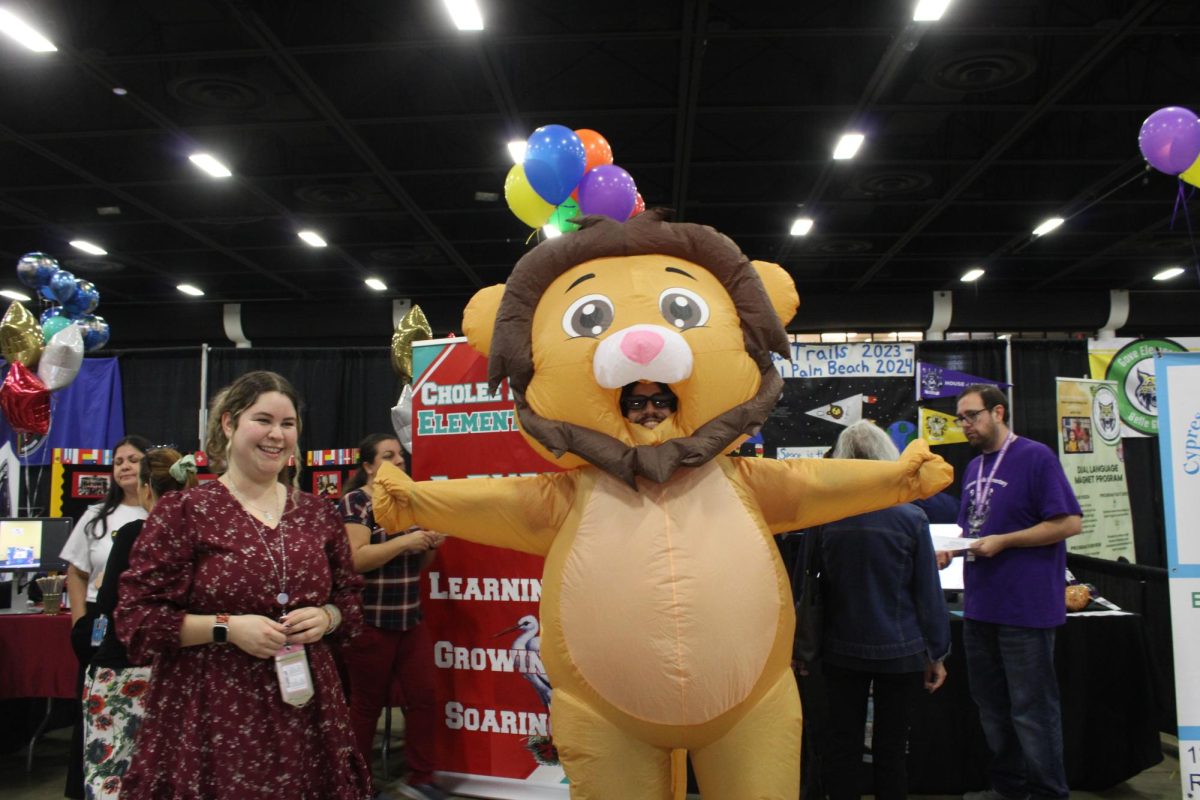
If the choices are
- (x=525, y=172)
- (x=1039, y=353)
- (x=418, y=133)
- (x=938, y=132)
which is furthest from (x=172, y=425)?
(x=1039, y=353)

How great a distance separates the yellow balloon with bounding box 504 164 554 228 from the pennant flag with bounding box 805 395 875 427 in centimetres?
367

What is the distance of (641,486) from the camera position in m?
2.03

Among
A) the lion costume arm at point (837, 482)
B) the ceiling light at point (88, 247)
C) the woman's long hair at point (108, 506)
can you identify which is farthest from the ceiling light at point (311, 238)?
the lion costume arm at point (837, 482)

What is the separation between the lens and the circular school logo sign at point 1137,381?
7.31 meters

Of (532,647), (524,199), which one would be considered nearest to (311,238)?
(524,199)

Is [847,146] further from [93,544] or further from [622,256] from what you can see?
[93,544]

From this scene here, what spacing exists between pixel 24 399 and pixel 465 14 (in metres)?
3.75

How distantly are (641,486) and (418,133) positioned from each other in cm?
559

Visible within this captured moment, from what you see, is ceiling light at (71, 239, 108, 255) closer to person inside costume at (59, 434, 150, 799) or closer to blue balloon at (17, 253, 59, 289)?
blue balloon at (17, 253, 59, 289)

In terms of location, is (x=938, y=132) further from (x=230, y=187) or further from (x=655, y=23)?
(x=230, y=187)

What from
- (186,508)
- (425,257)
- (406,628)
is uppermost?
(425,257)

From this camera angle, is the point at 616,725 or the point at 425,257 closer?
the point at 616,725

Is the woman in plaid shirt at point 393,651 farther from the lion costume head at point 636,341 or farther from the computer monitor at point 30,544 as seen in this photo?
the computer monitor at point 30,544

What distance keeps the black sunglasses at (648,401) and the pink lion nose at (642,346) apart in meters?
0.20
